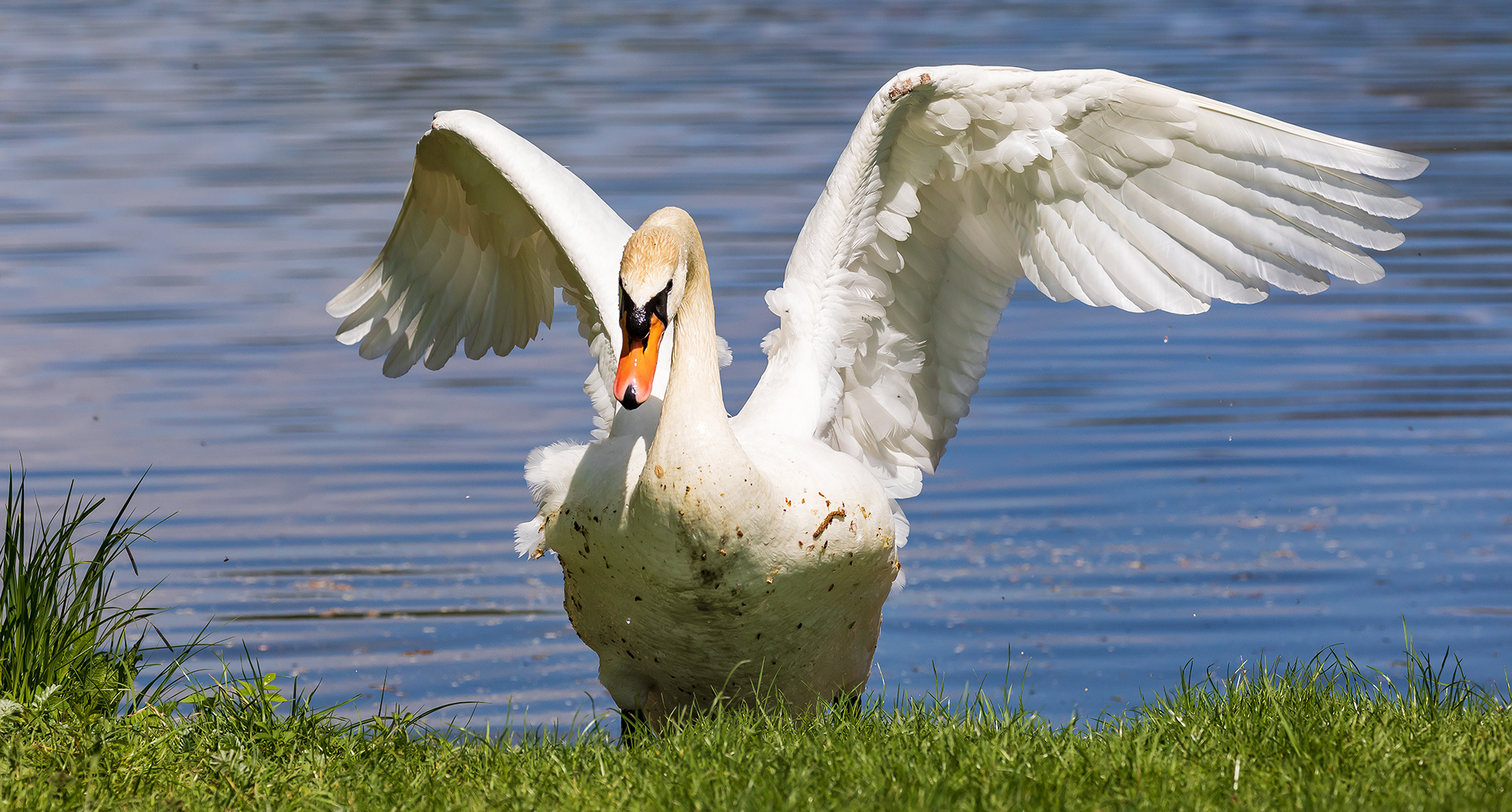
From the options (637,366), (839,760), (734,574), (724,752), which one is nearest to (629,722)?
(734,574)

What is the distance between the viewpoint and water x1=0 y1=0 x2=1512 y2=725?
300 inches

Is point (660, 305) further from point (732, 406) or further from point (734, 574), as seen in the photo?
point (732, 406)

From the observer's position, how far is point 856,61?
Answer: 75.7ft

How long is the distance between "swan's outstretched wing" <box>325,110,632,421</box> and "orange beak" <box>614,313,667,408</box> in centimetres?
114

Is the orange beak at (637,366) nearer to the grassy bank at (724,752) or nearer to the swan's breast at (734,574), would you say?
the swan's breast at (734,574)

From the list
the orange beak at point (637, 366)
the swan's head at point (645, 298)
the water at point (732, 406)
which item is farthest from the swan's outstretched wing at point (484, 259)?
the water at point (732, 406)

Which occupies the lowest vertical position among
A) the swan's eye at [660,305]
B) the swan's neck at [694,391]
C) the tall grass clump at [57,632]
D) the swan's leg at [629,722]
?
the swan's leg at [629,722]

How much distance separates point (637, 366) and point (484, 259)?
2.56 metres

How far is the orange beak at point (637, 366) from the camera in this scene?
4.49 m

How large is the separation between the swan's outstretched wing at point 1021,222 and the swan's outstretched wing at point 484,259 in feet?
2.32

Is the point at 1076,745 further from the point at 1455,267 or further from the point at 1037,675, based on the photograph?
the point at 1455,267

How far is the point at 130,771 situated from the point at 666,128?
14224 mm

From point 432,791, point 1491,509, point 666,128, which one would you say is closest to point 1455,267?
point 1491,509

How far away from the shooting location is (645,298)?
470 cm
